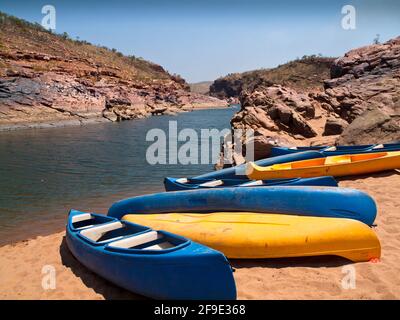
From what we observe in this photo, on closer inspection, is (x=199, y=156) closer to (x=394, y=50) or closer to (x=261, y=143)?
(x=261, y=143)

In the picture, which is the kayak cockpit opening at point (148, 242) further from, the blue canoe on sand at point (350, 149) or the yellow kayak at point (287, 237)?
the blue canoe on sand at point (350, 149)

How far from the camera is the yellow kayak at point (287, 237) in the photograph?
185 inches

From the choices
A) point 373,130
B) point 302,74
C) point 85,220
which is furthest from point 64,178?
point 302,74

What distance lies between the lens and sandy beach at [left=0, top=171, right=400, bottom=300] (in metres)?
4.20

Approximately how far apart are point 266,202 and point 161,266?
108 inches

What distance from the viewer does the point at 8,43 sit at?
151 feet

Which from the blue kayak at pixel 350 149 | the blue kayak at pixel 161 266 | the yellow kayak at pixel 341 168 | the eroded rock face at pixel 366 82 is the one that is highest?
the eroded rock face at pixel 366 82

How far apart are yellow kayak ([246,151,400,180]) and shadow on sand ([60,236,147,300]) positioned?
514cm

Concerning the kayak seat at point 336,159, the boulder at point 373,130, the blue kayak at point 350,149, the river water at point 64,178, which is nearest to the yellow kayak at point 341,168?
the kayak seat at point 336,159

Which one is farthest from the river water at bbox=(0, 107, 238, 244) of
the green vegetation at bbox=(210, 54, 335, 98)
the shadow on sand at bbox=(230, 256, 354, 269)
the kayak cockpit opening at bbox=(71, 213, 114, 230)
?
the green vegetation at bbox=(210, 54, 335, 98)

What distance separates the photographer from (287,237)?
487 cm

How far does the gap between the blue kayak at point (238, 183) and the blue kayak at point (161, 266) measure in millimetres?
2673

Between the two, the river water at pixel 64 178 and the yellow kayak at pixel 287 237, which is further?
the river water at pixel 64 178

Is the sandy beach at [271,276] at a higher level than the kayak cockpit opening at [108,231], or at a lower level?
lower
